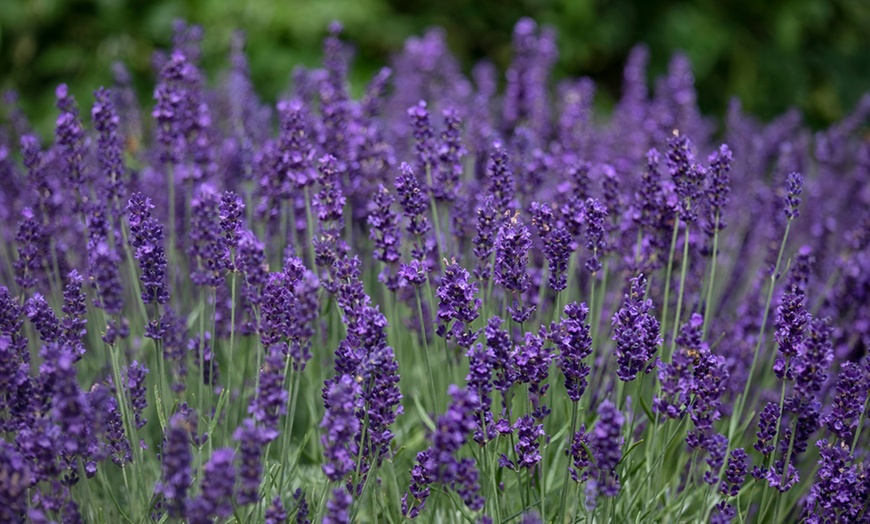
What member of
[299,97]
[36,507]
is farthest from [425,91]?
[36,507]

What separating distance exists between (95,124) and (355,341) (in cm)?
133

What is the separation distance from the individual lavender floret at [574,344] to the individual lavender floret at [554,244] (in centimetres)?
14

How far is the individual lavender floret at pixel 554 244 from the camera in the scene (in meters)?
2.35

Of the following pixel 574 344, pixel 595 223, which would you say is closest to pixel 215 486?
pixel 574 344

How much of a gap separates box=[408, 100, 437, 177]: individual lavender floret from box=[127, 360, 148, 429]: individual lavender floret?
113 cm

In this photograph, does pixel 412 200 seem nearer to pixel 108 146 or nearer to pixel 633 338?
pixel 633 338

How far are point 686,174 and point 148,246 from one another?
159cm

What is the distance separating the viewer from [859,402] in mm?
2334

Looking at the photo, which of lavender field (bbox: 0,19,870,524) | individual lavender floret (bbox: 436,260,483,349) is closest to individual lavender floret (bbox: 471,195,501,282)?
lavender field (bbox: 0,19,870,524)

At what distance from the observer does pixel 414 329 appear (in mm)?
3393

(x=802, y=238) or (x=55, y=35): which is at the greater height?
(x=802, y=238)

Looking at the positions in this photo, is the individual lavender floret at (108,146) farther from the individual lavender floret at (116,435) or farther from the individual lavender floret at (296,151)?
the individual lavender floret at (116,435)

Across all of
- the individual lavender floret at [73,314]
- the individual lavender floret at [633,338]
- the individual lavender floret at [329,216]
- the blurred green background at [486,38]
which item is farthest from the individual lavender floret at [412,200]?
the blurred green background at [486,38]

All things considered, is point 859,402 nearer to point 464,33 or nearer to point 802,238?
point 802,238
